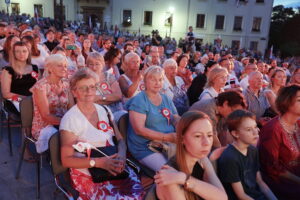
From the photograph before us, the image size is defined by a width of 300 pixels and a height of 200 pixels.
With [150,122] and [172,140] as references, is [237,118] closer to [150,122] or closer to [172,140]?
[172,140]

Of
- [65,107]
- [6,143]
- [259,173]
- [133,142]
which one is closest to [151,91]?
[133,142]

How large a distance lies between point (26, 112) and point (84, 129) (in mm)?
899

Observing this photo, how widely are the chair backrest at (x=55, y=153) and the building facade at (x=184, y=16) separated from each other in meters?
28.6

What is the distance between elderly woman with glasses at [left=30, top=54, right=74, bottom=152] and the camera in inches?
99.8

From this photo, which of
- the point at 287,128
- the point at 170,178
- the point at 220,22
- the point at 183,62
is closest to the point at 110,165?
the point at 170,178

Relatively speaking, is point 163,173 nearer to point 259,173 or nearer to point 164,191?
point 164,191

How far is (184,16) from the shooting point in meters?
29.5

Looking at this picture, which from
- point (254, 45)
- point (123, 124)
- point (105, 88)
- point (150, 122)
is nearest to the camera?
point (150, 122)

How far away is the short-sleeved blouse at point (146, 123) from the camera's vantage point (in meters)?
2.44

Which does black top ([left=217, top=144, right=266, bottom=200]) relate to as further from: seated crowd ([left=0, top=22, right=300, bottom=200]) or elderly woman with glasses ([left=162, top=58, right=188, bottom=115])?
elderly woman with glasses ([left=162, top=58, right=188, bottom=115])

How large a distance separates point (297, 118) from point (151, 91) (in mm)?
1328

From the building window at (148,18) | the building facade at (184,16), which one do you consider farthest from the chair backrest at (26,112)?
the building window at (148,18)

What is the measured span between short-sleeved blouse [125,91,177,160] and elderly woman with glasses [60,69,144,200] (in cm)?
21

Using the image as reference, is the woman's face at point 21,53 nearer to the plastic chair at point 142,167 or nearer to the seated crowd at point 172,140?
the seated crowd at point 172,140
